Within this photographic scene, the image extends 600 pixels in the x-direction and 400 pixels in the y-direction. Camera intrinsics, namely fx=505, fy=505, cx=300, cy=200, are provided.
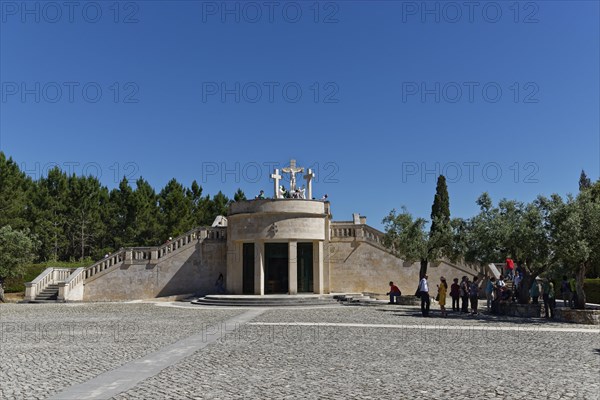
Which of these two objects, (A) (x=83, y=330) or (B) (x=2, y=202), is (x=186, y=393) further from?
(B) (x=2, y=202)

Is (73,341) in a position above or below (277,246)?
below

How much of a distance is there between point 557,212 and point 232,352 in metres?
13.7

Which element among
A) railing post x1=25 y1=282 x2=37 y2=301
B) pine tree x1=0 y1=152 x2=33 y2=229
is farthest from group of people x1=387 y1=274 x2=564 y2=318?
pine tree x1=0 y1=152 x2=33 y2=229

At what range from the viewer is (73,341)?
45.1 feet

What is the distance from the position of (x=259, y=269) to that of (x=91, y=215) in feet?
112

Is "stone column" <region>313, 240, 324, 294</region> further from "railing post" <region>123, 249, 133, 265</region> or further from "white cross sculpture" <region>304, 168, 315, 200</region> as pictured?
"railing post" <region>123, 249, 133, 265</region>

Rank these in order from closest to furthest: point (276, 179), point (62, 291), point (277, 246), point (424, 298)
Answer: point (424, 298) → point (62, 291) → point (277, 246) → point (276, 179)

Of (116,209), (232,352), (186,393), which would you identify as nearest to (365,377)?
(186,393)

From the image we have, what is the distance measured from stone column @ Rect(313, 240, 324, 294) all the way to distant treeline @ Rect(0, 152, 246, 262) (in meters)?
26.6

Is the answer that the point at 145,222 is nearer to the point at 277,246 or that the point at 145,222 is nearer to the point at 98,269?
the point at 98,269

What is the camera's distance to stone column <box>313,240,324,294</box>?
3112cm

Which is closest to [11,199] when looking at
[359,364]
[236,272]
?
[236,272]

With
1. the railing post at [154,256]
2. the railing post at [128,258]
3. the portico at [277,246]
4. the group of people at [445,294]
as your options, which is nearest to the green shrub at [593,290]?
the group of people at [445,294]

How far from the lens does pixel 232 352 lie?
1189 cm
